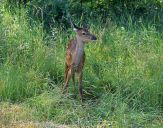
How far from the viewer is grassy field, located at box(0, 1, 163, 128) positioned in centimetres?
569

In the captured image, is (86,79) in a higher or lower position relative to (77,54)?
lower

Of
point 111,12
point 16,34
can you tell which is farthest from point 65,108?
point 111,12

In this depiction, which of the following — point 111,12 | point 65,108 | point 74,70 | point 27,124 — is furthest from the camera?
point 111,12

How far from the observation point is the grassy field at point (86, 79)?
5.69 metres

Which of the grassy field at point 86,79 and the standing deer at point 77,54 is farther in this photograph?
the standing deer at point 77,54

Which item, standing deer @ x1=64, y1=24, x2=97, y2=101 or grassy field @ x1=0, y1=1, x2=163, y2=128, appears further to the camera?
standing deer @ x1=64, y1=24, x2=97, y2=101

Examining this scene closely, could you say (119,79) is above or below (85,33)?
below

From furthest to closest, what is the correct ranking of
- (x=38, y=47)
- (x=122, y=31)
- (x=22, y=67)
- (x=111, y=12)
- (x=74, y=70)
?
(x=111, y=12) < (x=122, y=31) < (x=38, y=47) < (x=22, y=67) < (x=74, y=70)

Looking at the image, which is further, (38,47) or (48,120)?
(38,47)

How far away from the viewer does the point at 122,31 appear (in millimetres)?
8031

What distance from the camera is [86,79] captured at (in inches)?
268

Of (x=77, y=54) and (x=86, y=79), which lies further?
(x=86, y=79)

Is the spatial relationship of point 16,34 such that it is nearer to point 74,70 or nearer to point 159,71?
point 74,70

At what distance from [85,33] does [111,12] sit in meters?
3.67
